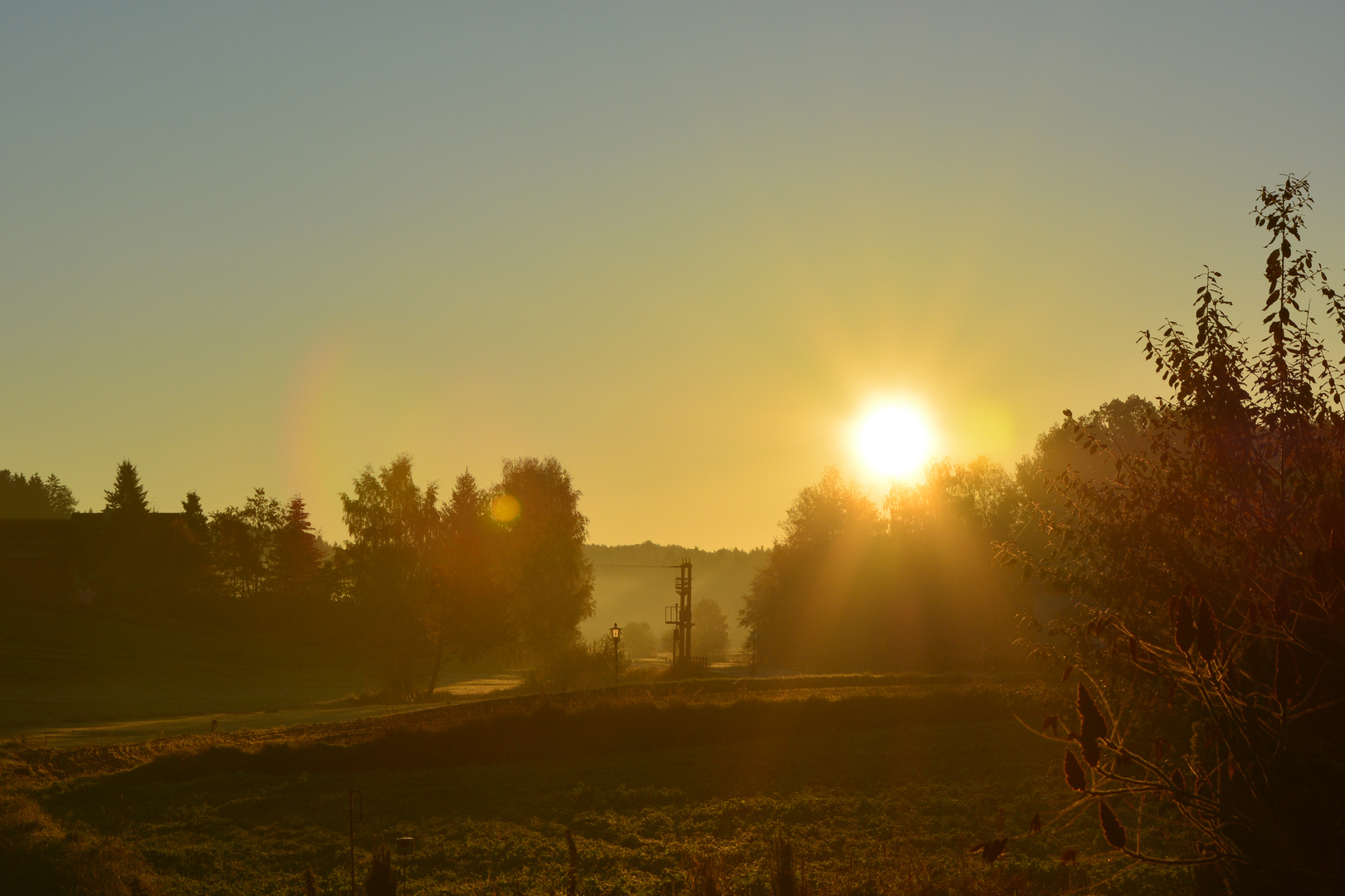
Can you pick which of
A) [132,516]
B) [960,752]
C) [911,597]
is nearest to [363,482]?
[132,516]

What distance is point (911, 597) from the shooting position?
206 ft

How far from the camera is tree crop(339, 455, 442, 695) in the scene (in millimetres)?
59263

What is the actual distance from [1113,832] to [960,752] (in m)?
24.7

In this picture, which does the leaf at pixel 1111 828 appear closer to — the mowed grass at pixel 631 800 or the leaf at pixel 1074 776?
the leaf at pixel 1074 776

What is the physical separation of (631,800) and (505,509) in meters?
48.9

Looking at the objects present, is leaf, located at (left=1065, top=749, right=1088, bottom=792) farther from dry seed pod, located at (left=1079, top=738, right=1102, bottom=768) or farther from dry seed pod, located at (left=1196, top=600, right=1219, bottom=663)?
dry seed pod, located at (left=1196, top=600, right=1219, bottom=663)

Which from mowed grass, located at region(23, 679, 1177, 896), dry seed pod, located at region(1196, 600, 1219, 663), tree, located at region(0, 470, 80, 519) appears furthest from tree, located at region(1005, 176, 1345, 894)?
tree, located at region(0, 470, 80, 519)

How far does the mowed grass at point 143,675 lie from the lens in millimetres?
41219

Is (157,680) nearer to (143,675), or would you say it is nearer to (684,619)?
(143,675)

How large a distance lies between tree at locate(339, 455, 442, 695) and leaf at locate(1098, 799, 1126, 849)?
56.1 meters

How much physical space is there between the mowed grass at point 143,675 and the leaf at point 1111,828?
115ft

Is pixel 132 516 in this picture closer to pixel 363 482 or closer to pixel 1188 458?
pixel 363 482

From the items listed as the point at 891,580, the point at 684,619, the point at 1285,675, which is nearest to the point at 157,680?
the point at 684,619

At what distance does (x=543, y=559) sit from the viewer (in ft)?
222
